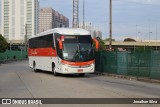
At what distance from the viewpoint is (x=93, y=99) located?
45.8 feet

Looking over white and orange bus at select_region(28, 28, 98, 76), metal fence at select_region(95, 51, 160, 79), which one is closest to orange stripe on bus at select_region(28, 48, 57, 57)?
white and orange bus at select_region(28, 28, 98, 76)

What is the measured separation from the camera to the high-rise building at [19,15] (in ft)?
387

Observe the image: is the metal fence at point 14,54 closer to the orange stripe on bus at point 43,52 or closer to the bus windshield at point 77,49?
the orange stripe on bus at point 43,52

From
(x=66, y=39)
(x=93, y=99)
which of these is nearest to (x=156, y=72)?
(x=66, y=39)

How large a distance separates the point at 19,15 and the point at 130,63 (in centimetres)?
9633

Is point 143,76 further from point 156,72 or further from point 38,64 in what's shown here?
point 38,64

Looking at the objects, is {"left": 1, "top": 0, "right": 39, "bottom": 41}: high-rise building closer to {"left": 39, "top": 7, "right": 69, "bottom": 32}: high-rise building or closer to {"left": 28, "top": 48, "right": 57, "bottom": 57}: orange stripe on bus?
{"left": 39, "top": 7, "right": 69, "bottom": 32}: high-rise building

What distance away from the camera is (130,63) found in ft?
96.3

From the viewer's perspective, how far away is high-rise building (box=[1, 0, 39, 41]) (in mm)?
117812

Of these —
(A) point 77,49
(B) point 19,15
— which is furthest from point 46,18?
(A) point 77,49

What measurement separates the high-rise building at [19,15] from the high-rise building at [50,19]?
11.5 feet

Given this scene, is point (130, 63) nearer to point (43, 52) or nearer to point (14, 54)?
point (43, 52)

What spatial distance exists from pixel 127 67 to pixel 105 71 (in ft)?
15.0

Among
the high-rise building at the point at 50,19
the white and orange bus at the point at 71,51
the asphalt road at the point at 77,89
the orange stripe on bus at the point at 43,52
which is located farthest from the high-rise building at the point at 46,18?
the asphalt road at the point at 77,89
